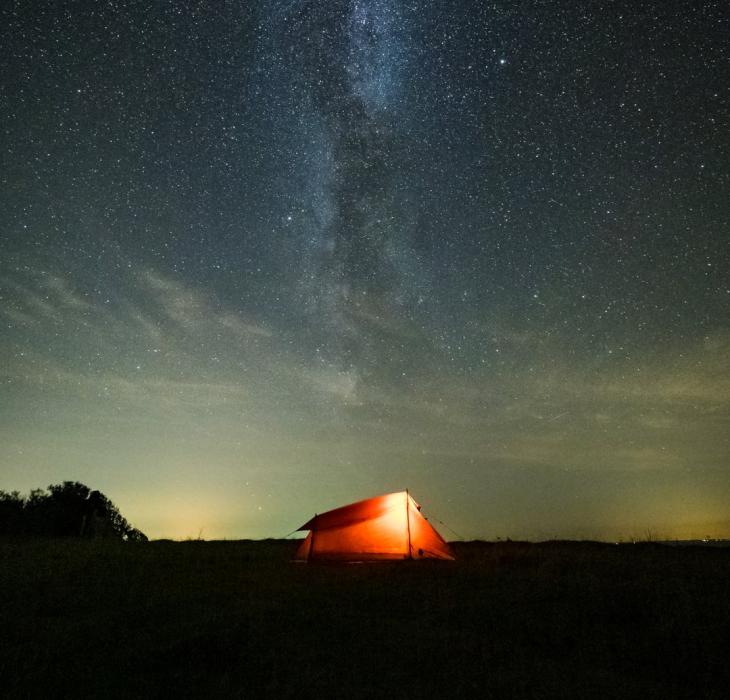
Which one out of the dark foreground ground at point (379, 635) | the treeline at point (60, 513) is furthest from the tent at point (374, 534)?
the treeline at point (60, 513)

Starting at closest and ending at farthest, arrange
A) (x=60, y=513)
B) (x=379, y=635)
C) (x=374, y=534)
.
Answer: (x=379, y=635) < (x=374, y=534) < (x=60, y=513)

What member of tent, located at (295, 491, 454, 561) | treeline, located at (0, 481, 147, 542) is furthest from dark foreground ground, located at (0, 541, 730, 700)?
treeline, located at (0, 481, 147, 542)

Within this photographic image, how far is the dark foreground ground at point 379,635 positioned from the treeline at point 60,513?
28792mm

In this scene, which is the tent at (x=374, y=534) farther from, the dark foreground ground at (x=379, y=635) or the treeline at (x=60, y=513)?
the treeline at (x=60, y=513)

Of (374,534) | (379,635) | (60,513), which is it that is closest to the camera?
(379,635)

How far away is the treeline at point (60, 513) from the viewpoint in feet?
122

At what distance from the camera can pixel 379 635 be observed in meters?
5.77

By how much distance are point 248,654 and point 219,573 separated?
239 inches

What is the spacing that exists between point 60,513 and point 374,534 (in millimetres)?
35911

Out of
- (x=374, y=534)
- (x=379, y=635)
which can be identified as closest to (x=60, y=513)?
(x=374, y=534)

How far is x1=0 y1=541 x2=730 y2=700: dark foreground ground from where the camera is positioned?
4312 mm

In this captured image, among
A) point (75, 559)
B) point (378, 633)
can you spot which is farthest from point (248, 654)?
point (75, 559)

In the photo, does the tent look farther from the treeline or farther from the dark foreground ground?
the treeline

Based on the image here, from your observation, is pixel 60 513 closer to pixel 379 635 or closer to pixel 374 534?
pixel 374 534
